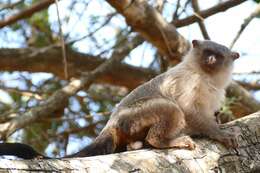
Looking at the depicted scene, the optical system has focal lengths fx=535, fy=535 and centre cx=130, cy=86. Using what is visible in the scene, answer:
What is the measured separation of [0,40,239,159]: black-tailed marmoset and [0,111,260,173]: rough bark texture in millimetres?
134

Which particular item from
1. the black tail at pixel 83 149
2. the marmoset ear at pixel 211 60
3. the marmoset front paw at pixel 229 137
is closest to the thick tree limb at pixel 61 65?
the marmoset ear at pixel 211 60

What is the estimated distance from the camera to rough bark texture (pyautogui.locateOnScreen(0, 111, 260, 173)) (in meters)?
3.19

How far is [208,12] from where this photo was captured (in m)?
7.73

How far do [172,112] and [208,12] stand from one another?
9.89 ft

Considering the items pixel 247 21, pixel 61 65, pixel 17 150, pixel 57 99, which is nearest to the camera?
pixel 17 150

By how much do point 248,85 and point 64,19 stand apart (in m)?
3.21

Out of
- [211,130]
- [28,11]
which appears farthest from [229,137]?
[28,11]

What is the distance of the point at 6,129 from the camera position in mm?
6125

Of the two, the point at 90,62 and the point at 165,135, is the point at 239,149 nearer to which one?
the point at 165,135

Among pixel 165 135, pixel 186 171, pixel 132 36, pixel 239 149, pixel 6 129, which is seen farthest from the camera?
pixel 132 36

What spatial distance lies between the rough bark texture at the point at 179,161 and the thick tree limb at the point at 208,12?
272 centimetres

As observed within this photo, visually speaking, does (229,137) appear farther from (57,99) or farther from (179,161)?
(57,99)

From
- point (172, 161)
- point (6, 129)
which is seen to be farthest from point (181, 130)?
point (6, 129)

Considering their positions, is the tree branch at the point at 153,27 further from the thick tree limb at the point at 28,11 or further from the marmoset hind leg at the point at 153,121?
the marmoset hind leg at the point at 153,121
